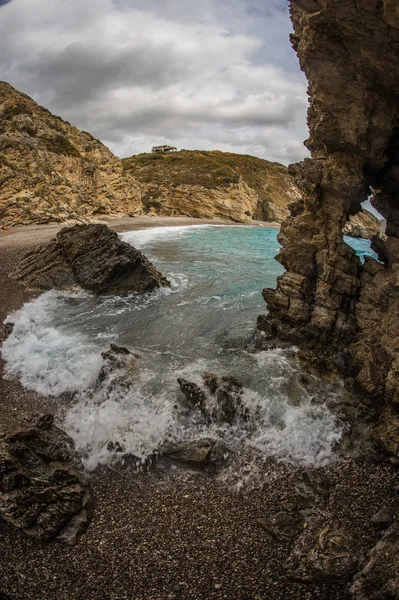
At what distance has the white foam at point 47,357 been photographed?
1115cm

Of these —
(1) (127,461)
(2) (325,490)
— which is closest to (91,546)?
(1) (127,461)

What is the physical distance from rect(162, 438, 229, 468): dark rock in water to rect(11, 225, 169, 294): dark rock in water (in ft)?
40.8

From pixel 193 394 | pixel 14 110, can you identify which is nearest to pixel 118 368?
pixel 193 394

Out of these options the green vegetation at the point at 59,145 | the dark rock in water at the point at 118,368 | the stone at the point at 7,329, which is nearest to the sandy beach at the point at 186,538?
the dark rock in water at the point at 118,368

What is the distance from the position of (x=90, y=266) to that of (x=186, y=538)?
16308 millimetres

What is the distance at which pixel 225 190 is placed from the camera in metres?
84.9

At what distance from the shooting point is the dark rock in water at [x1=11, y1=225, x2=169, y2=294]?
1988 centimetres

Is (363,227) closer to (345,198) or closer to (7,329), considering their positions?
(345,198)

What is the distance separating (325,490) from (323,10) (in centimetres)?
1049

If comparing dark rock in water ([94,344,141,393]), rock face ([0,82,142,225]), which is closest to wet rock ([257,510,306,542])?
dark rock in water ([94,344,141,393])

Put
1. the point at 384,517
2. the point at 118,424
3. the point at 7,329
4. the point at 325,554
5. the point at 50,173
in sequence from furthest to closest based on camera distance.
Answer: the point at 50,173 → the point at 7,329 → the point at 118,424 → the point at 384,517 → the point at 325,554

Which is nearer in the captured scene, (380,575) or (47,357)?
(380,575)

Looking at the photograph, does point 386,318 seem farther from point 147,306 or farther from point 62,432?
point 147,306

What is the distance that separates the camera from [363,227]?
8362cm
